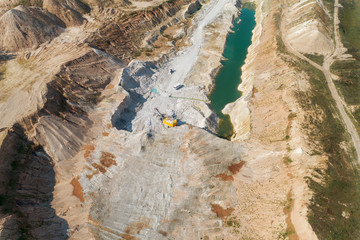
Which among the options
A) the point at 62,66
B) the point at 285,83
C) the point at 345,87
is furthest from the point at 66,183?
the point at 345,87

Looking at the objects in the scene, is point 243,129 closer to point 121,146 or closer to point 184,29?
point 121,146

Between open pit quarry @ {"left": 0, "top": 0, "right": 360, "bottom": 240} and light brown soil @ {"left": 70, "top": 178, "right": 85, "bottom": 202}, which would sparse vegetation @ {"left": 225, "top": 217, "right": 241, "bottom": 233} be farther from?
light brown soil @ {"left": 70, "top": 178, "right": 85, "bottom": 202}

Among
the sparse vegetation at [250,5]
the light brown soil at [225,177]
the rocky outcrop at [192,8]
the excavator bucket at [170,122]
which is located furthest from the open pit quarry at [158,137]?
the sparse vegetation at [250,5]

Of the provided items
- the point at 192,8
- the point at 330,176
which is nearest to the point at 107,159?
the point at 330,176

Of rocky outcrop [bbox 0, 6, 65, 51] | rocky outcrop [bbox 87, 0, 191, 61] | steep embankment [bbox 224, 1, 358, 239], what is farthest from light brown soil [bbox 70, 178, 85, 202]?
rocky outcrop [bbox 0, 6, 65, 51]

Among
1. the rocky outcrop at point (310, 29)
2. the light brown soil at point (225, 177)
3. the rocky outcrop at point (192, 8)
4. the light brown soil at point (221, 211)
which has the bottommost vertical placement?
the light brown soil at point (221, 211)

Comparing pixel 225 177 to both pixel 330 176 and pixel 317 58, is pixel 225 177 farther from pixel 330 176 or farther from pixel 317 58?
pixel 317 58

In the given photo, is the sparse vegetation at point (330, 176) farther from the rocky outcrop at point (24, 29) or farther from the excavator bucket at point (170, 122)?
the rocky outcrop at point (24, 29)
